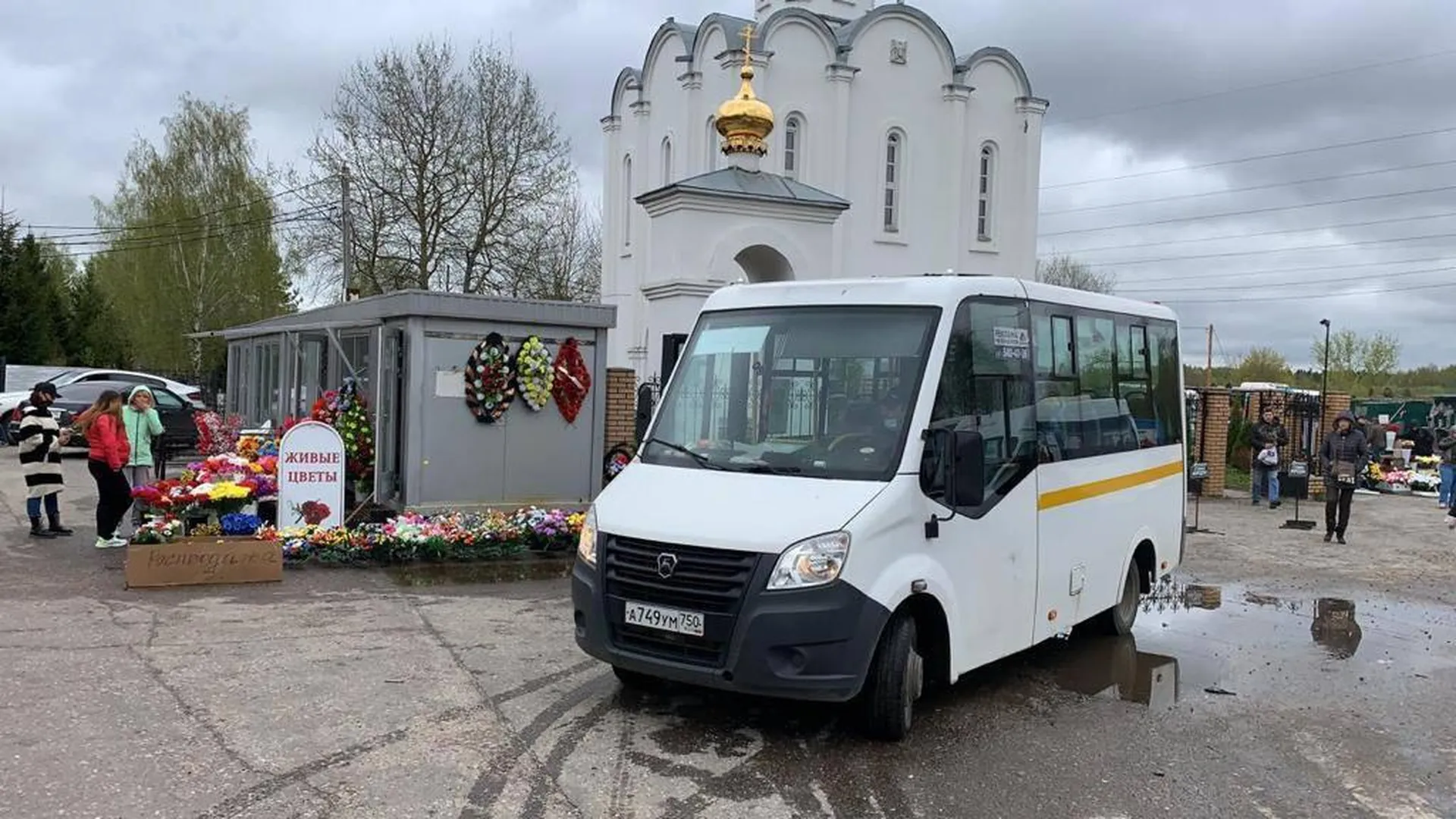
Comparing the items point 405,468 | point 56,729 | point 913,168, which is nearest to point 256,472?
point 405,468

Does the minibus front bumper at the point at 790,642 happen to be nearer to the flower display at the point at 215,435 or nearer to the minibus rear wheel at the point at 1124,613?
the minibus rear wheel at the point at 1124,613

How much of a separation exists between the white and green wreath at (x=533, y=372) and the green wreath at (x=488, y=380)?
5.3 inches

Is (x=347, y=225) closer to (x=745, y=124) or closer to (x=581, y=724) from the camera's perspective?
(x=745, y=124)

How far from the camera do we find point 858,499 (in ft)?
18.8

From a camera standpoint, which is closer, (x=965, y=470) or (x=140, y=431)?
(x=965, y=470)

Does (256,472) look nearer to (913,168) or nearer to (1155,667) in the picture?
(1155,667)

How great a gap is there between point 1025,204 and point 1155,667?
2401 cm

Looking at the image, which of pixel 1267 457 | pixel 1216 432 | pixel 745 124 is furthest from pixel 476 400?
pixel 1216 432

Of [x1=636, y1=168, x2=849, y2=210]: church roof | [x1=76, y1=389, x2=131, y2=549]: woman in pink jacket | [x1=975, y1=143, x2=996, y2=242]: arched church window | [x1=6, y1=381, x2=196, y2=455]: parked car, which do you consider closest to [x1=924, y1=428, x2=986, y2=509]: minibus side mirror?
[x1=76, y1=389, x2=131, y2=549]: woman in pink jacket

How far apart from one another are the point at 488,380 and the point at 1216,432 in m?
15.7

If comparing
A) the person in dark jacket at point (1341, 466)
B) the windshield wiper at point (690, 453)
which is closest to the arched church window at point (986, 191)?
the person in dark jacket at point (1341, 466)

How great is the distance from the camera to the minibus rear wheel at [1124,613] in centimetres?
869

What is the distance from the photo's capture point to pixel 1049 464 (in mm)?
7141

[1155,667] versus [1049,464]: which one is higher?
[1049,464]
